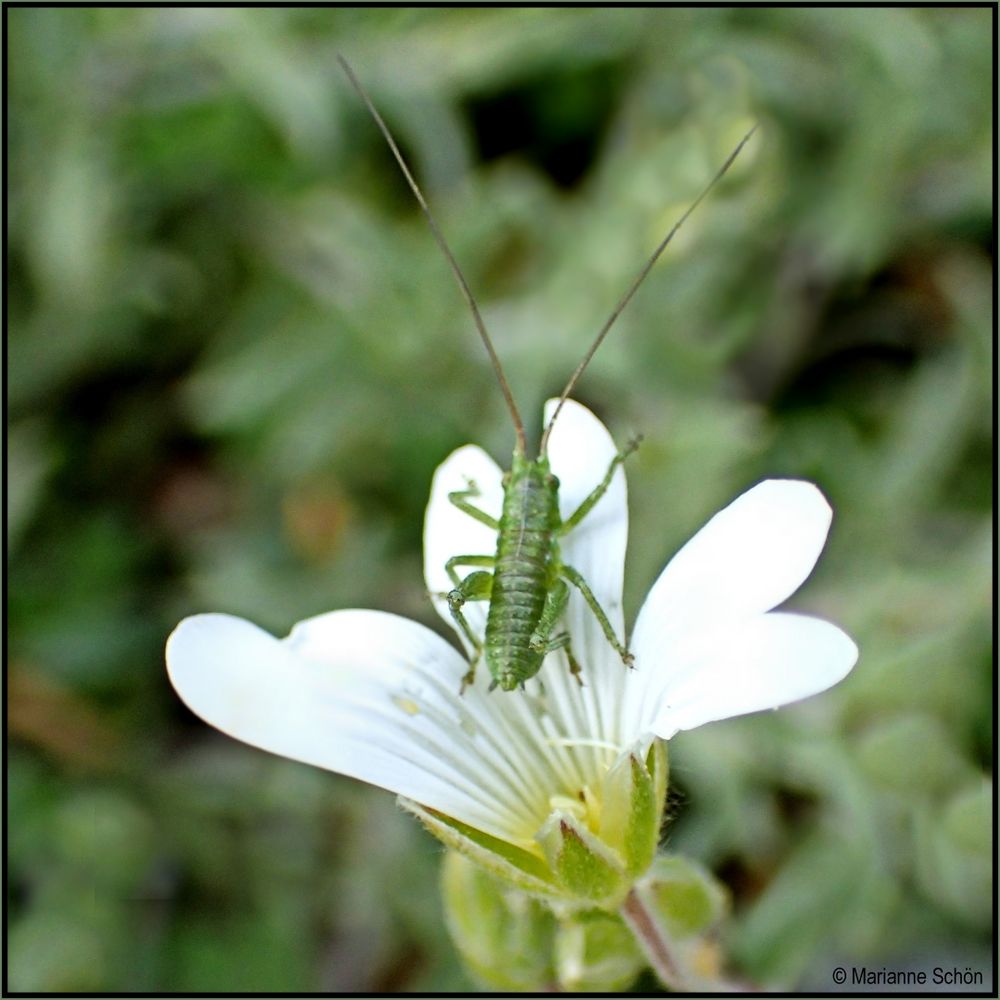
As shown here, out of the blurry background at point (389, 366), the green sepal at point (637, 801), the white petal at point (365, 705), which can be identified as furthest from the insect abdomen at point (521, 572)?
the blurry background at point (389, 366)

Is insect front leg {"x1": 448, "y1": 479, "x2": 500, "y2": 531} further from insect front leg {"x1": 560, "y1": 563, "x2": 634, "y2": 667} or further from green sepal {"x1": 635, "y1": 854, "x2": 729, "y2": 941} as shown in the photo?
green sepal {"x1": 635, "y1": 854, "x2": 729, "y2": 941}

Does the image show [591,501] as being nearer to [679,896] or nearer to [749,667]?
[749,667]

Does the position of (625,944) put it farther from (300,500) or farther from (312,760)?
(300,500)

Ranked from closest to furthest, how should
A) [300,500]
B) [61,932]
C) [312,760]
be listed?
[312,760] < [61,932] < [300,500]

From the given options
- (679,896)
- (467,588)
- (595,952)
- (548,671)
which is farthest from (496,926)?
(467,588)

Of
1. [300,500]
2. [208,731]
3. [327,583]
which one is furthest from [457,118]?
[208,731]

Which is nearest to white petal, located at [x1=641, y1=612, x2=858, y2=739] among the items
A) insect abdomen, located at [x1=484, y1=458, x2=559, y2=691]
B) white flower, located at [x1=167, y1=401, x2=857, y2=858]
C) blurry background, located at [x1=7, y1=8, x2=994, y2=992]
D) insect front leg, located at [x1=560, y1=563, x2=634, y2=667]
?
white flower, located at [x1=167, y1=401, x2=857, y2=858]

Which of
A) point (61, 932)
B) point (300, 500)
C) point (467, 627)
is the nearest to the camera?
point (467, 627)
